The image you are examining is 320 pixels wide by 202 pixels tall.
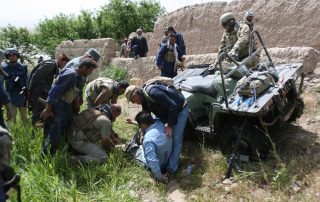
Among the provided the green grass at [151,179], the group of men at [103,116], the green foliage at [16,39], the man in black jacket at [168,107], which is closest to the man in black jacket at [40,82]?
the group of men at [103,116]

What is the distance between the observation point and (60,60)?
222 inches

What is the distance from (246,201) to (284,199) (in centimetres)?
36

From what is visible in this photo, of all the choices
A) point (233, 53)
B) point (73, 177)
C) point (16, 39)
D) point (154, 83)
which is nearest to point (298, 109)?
point (233, 53)

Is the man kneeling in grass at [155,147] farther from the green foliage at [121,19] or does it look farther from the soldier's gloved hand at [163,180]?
the green foliage at [121,19]

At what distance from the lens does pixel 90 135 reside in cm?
471

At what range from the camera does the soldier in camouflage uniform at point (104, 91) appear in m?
5.11

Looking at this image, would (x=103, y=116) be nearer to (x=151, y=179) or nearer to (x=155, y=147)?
(x=155, y=147)

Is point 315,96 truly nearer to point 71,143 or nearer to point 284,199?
point 284,199

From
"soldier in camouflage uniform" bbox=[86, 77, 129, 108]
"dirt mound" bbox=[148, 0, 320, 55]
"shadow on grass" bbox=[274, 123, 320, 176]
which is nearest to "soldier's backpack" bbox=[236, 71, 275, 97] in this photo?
"shadow on grass" bbox=[274, 123, 320, 176]

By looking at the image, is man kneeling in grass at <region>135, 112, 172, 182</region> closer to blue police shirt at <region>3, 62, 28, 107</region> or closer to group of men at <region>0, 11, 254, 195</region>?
group of men at <region>0, 11, 254, 195</region>

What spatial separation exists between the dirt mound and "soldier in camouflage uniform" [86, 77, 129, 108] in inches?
179

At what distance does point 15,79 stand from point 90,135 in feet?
7.75

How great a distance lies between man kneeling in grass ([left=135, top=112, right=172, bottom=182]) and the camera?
429 cm

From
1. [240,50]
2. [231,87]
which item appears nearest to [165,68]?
[240,50]
